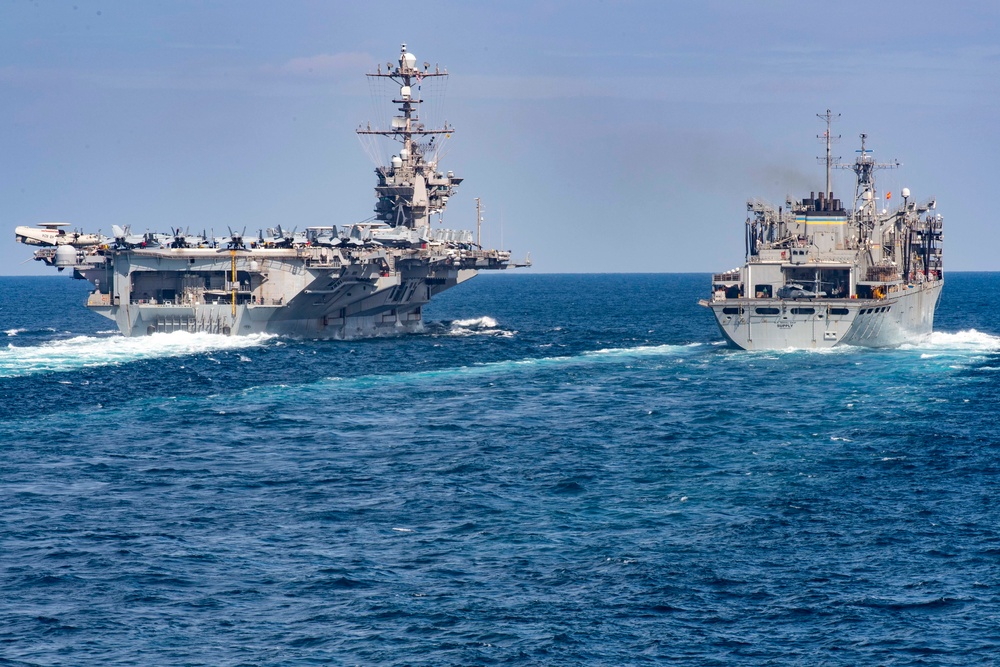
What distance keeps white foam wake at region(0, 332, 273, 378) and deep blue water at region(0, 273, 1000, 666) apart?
1.63 meters

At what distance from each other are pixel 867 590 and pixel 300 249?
147 ft

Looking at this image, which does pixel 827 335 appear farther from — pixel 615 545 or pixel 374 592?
pixel 374 592

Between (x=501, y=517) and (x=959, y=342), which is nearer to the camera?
(x=501, y=517)

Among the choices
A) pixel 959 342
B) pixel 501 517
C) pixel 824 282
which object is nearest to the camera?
pixel 501 517

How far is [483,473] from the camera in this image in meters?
31.2

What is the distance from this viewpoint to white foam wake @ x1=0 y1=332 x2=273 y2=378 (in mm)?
52688

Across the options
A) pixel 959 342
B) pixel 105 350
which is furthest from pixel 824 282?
pixel 105 350

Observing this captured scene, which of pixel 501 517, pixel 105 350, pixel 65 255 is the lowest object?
pixel 501 517

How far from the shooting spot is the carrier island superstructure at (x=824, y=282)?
55.2 m

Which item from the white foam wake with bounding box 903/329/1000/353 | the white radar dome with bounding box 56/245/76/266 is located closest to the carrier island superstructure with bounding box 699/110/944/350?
the white foam wake with bounding box 903/329/1000/353

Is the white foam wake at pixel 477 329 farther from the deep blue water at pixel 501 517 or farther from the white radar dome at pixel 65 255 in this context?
the deep blue water at pixel 501 517

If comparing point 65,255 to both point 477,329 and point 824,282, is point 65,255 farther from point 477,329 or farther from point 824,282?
point 824,282

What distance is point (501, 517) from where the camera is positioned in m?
→ 26.5

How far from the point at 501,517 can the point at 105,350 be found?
3711 centimetres
